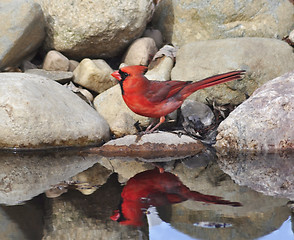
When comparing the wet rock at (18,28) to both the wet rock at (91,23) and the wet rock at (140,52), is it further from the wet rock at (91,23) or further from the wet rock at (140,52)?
the wet rock at (140,52)

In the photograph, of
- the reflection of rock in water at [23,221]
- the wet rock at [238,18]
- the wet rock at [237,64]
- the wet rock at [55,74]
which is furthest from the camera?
the wet rock at [238,18]

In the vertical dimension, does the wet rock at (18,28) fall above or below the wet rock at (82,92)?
above

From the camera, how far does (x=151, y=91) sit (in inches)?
220

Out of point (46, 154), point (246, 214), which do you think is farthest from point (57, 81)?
point (246, 214)

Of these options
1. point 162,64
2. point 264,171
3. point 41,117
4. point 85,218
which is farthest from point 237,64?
point 85,218

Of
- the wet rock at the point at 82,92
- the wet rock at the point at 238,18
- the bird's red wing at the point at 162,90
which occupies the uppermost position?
the wet rock at the point at 238,18

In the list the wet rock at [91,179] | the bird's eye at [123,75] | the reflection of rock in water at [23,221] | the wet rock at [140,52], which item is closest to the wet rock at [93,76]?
A: the wet rock at [140,52]

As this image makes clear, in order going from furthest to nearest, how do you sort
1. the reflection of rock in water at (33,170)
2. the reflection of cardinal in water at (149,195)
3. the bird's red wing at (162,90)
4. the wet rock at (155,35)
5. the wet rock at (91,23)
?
the wet rock at (155,35)
the wet rock at (91,23)
the bird's red wing at (162,90)
the reflection of rock in water at (33,170)
the reflection of cardinal in water at (149,195)

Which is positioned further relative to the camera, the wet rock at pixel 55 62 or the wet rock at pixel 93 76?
the wet rock at pixel 55 62

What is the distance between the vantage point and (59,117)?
5633 mm

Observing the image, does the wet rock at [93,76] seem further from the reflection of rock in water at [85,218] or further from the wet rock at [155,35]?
the reflection of rock in water at [85,218]

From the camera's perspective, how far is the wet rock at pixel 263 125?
5500 mm

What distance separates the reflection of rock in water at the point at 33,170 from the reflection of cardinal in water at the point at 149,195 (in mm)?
678

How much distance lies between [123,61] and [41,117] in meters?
2.13
